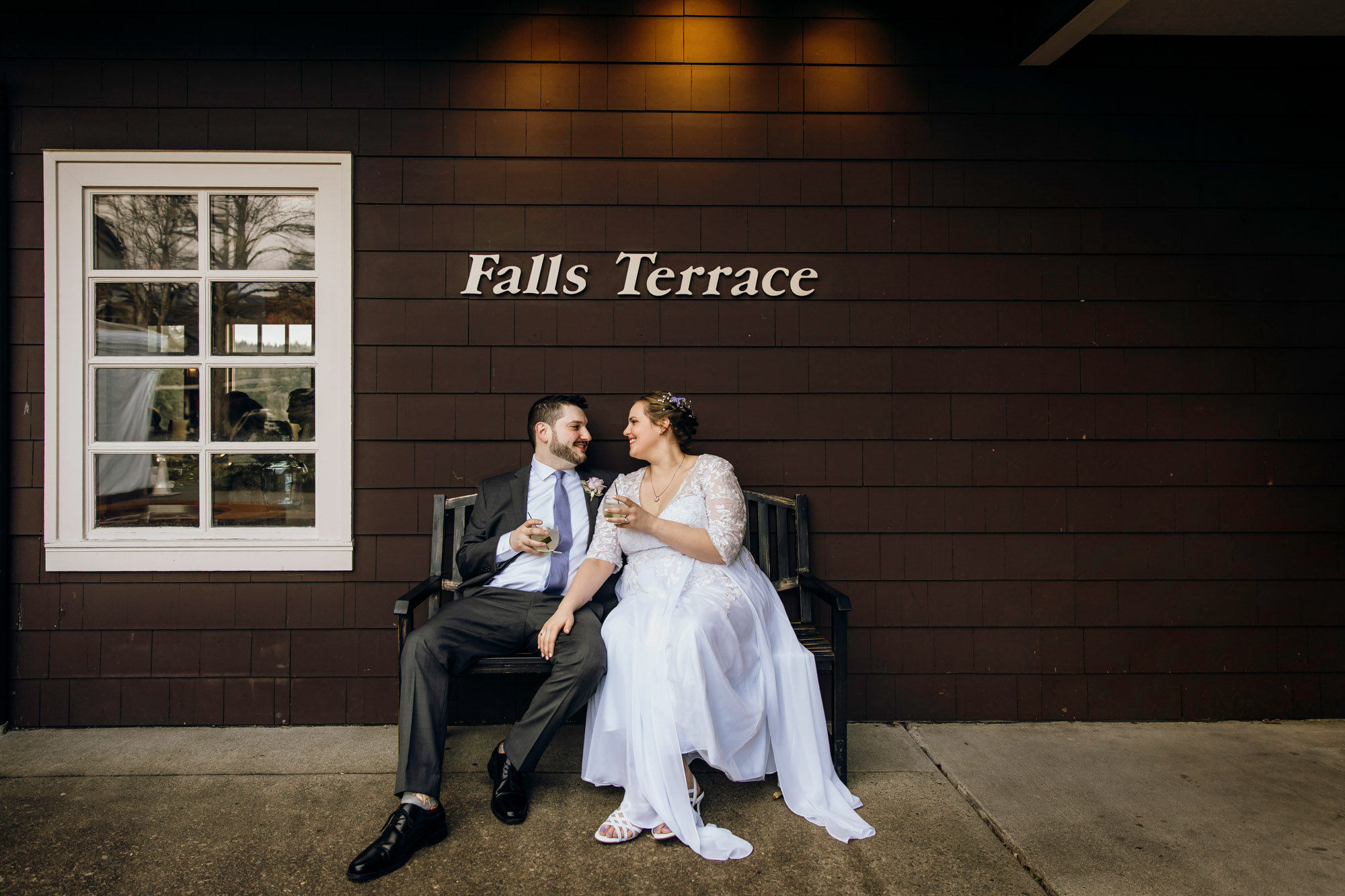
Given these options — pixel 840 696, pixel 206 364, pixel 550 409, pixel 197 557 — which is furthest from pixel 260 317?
pixel 840 696

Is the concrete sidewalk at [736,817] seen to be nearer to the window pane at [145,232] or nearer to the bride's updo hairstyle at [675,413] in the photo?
the bride's updo hairstyle at [675,413]

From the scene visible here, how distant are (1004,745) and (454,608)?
235 cm

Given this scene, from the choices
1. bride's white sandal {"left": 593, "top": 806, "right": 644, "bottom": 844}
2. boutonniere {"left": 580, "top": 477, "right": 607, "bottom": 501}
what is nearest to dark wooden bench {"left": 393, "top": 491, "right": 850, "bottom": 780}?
boutonniere {"left": 580, "top": 477, "right": 607, "bottom": 501}

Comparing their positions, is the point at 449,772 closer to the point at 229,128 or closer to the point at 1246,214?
the point at 229,128

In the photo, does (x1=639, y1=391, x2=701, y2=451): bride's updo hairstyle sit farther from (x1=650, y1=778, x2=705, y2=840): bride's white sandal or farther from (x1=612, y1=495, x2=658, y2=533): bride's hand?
(x1=650, y1=778, x2=705, y2=840): bride's white sandal

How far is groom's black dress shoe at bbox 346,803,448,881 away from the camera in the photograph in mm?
2164

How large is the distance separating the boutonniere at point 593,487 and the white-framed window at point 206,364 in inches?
44.4

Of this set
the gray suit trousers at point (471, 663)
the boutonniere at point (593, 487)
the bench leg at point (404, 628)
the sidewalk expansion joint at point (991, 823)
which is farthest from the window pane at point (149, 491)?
the sidewalk expansion joint at point (991, 823)

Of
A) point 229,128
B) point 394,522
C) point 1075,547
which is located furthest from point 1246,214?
point 229,128

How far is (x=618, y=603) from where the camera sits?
2781 millimetres

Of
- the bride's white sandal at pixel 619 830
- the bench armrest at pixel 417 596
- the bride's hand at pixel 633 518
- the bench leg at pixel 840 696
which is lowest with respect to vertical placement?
the bride's white sandal at pixel 619 830

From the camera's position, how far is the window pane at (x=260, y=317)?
3287mm

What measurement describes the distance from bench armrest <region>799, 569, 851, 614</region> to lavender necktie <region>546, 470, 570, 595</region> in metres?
1.00

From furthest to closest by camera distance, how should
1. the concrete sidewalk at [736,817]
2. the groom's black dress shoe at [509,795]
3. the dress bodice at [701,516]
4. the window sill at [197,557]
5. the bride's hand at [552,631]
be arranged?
the window sill at [197,557]
the dress bodice at [701,516]
the bride's hand at [552,631]
the groom's black dress shoe at [509,795]
the concrete sidewalk at [736,817]
